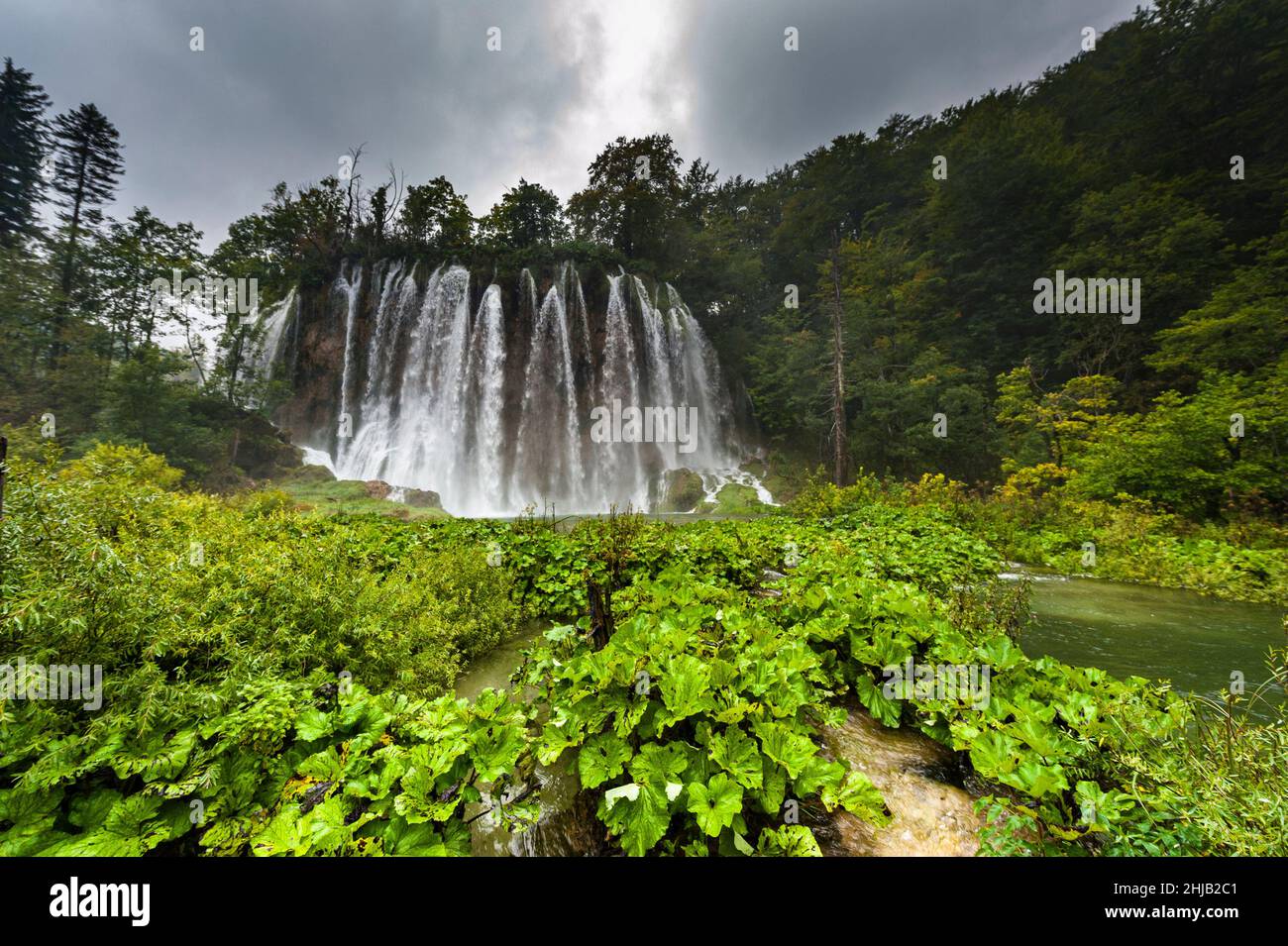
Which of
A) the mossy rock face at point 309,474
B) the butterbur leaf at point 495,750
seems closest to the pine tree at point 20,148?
the mossy rock face at point 309,474

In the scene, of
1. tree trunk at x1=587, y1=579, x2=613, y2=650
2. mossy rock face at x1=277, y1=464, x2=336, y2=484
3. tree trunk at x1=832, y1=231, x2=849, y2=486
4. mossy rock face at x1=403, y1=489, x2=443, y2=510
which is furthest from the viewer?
mossy rock face at x1=277, y1=464, x2=336, y2=484

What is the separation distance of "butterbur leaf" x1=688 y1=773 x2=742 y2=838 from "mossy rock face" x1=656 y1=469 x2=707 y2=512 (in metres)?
18.1

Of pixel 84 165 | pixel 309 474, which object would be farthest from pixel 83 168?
pixel 309 474

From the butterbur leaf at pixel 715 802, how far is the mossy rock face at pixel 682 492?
59.3 ft

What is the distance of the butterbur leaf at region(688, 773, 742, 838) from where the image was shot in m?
1.35

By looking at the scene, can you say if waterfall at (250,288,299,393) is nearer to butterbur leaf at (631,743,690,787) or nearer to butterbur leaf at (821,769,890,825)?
butterbur leaf at (631,743,690,787)

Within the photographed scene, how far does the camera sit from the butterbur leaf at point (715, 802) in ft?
4.42

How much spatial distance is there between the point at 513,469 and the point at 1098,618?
2040 cm

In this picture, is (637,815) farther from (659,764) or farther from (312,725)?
(312,725)

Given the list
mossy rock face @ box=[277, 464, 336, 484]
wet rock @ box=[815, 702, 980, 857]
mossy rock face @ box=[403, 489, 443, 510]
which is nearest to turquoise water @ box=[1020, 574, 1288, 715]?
wet rock @ box=[815, 702, 980, 857]

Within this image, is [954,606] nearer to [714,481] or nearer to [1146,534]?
[1146,534]

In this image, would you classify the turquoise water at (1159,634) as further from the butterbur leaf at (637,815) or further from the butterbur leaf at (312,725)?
the butterbur leaf at (312,725)
